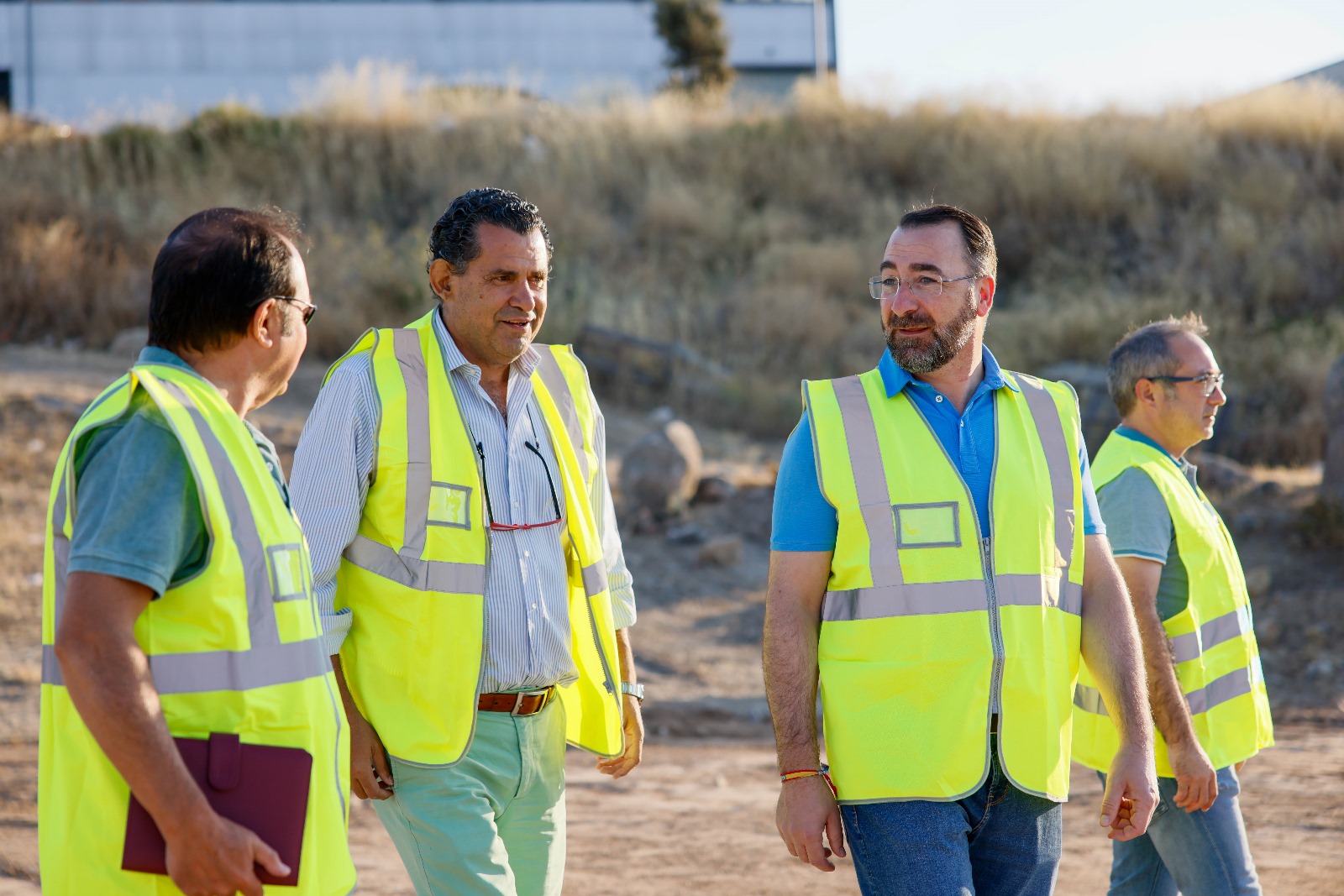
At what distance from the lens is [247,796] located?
2.26m

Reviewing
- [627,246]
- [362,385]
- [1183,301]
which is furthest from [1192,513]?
[627,246]

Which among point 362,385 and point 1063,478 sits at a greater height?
point 362,385

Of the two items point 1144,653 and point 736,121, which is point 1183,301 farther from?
point 1144,653

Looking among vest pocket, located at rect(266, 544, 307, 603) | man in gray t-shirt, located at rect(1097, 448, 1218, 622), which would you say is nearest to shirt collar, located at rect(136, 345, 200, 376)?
vest pocket, located at rect(266, 544, 307, 603)

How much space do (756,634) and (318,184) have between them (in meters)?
14.5

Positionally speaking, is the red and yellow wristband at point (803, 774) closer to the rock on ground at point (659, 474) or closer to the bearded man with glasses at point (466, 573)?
the bearded man with glasses at point (466, 573)

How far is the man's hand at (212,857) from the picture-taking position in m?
2.15

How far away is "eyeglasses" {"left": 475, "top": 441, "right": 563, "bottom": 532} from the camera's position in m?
3.32

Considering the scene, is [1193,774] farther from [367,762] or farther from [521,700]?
[367,762]

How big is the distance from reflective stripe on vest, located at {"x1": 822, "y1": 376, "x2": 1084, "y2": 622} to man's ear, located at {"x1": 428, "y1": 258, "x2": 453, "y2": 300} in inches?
42.5

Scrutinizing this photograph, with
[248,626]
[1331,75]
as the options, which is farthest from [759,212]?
[248,626]

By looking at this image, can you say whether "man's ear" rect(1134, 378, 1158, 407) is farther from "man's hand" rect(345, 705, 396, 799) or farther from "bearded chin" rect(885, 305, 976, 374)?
"man's hand" rect(345, 705, 396, 799)

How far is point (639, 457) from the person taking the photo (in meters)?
12.5

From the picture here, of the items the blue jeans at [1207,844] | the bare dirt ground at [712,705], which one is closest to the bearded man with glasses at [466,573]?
the blue jeans at [1207,844]
